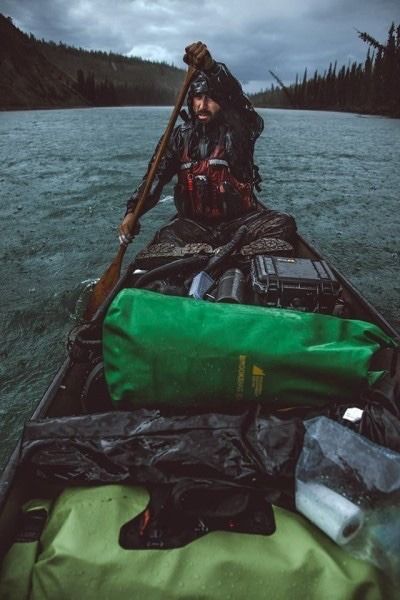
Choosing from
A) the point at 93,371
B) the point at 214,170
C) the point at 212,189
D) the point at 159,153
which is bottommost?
the point at 93,371

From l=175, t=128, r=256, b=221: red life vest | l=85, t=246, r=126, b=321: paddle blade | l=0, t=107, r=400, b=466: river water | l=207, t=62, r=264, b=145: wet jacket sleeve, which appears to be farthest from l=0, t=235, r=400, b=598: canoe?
l=207, t=62, r=264, b=145: wet jacket sleeve

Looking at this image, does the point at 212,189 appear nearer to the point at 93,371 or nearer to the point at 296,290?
the point at 296,290

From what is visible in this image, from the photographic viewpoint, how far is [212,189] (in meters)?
4.96

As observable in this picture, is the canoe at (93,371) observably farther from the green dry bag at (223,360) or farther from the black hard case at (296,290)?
the green dry bag at (223,360)

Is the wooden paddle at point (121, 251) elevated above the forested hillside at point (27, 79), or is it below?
below

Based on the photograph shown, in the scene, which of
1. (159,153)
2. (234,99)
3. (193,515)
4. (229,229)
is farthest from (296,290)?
(234,99)

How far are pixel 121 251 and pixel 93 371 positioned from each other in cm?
232

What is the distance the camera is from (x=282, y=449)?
5.33 ft

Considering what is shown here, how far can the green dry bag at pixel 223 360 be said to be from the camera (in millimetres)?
1875

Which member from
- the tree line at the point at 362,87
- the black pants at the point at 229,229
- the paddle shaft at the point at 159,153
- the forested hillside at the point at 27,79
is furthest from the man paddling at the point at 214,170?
the forested hillside at the point at 27,79

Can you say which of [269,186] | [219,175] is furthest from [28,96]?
[219,175]

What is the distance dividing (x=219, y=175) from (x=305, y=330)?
135 inches

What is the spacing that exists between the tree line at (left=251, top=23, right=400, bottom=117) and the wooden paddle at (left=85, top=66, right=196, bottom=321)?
5294cm

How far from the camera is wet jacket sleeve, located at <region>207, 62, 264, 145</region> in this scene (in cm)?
479
